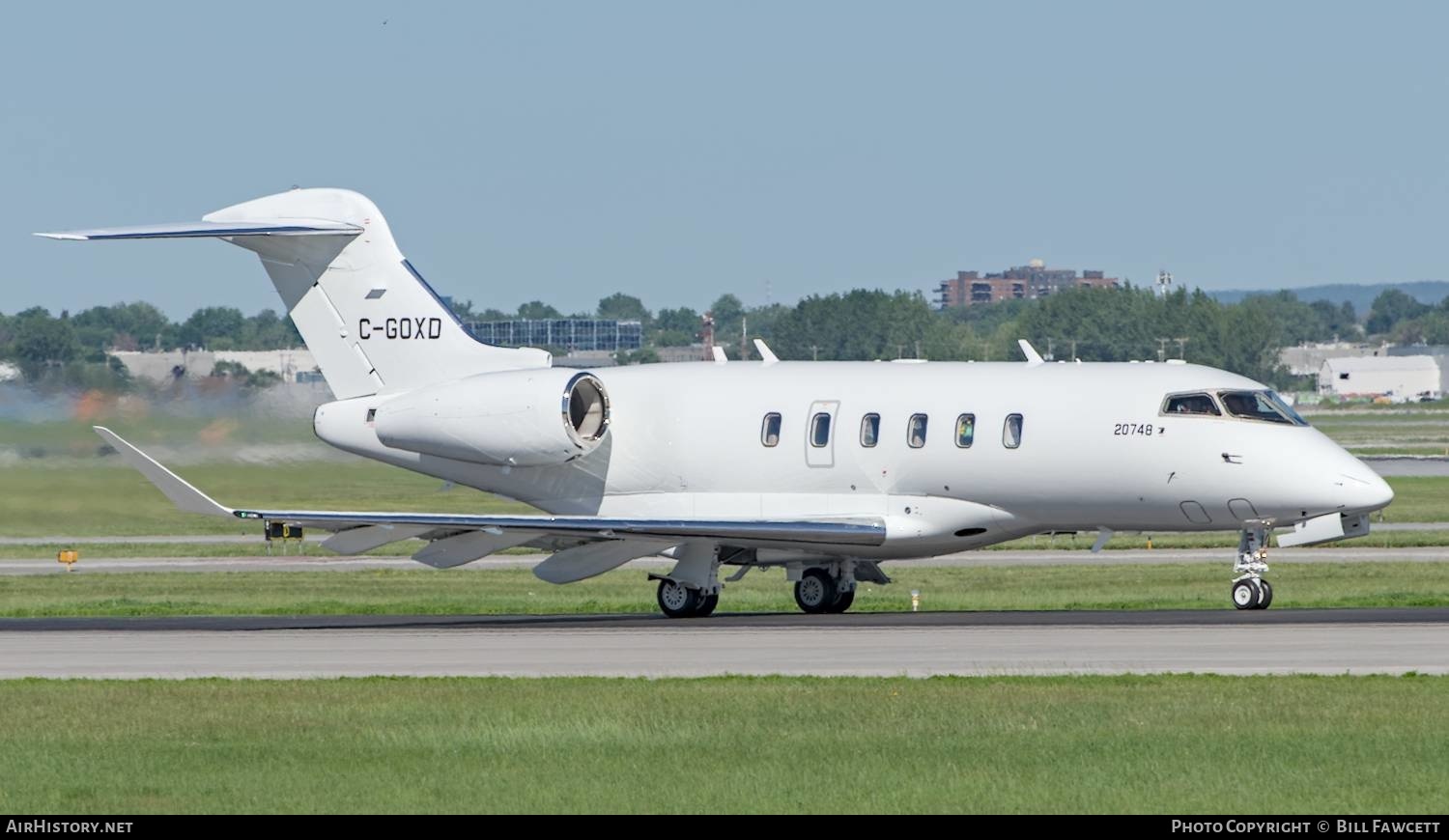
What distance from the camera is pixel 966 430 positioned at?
3044cm

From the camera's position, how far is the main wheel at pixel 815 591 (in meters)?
32.5

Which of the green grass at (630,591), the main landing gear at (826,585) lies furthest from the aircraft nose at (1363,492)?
the main landing gear at (826,585)

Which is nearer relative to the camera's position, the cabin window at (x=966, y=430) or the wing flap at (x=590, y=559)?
the cabin window at (x=966, y=430)

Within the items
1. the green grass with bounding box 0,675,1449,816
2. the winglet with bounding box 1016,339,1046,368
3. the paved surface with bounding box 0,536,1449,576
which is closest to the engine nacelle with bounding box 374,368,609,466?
the winglet with bounding box 1016,339,1046,368

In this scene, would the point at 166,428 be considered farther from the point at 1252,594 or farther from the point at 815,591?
the point at 1252,594

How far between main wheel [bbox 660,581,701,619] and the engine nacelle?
101 inches

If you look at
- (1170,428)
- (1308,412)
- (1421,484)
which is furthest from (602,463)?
(1308,412)

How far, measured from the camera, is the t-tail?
34438 mm

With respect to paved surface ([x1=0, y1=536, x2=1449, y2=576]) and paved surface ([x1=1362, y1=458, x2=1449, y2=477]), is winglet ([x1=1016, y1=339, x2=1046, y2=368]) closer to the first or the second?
paved surface ([x1=0, y1=536, x2=1449, y2=576])

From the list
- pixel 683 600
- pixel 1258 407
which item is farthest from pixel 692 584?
pixel 1258 407

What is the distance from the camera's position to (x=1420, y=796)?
48.7ft

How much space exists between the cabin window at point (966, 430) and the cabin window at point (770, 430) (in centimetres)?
281

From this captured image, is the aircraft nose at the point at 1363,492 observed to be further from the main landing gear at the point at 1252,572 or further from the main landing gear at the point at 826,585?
the main landing gear at the point at 826,585

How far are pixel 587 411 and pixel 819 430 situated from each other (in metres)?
3.69
